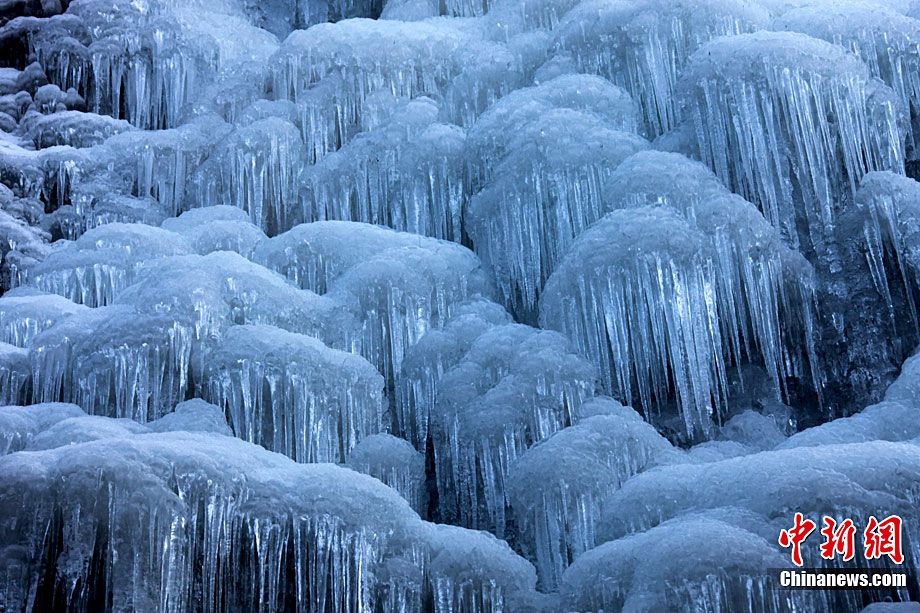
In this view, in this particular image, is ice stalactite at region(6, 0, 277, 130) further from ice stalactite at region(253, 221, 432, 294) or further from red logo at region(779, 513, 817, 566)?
red logo at region(779, 513, 817, 566)

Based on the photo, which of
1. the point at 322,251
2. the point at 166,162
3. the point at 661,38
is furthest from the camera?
the point at 166,162

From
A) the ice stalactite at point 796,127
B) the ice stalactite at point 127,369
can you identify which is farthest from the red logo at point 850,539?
the ice stalactite at point 127,369

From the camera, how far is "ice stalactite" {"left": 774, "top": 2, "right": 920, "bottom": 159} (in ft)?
24.4

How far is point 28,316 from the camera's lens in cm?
671

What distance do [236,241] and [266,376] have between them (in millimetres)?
1754

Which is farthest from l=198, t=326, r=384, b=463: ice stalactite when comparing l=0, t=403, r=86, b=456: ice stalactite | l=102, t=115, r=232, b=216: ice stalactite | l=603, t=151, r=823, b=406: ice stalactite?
l=102, t=115, r=232, b=216: ice stalactite

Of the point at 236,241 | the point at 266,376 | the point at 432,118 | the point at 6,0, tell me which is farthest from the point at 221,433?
the point at 6,0

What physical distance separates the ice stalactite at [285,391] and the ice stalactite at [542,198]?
160cm

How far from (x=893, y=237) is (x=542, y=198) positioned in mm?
2263

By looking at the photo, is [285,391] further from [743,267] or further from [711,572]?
[743,267]

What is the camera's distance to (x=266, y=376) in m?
5.99

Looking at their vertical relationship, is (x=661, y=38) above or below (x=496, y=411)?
above

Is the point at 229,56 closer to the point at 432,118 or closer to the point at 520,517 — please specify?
the point at 432,118

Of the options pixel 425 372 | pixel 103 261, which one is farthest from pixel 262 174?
pixel 425 372
